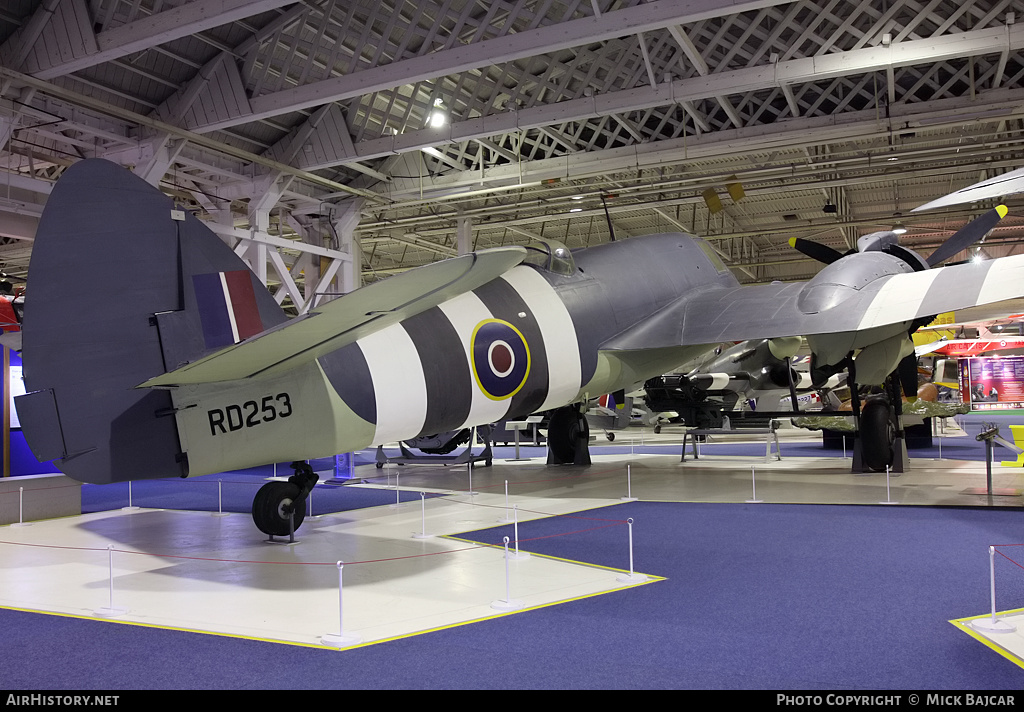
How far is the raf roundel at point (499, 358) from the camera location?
9.12 m

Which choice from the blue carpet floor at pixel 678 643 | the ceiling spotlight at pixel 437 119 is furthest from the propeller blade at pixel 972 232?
the ceiling spotlight at pixel 437 119

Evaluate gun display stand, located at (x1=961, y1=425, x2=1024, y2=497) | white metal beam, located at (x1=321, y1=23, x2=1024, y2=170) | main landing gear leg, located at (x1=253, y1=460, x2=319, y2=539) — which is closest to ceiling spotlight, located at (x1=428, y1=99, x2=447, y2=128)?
white metal beam, located at (x1=321, y1=23, x2=1024, y2=170)

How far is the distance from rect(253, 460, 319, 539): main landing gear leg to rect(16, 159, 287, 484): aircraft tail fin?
1856mm

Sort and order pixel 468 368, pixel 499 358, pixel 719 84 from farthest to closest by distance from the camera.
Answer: pixel 719 84 → pixel 499 358 → pixel 468 368

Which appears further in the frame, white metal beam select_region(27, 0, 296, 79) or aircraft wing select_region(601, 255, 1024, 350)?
white metal beam select_region(27, 0, 296, 79)

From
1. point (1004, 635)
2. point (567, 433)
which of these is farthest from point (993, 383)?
point (1004, 635)

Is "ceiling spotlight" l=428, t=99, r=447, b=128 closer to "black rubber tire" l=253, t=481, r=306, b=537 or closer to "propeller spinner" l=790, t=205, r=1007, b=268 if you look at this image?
"propeller spinner" l=790, t=205, r=1007, b=268

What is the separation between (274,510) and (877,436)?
9.92 metres

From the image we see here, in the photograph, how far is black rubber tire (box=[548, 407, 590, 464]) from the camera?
612 inches

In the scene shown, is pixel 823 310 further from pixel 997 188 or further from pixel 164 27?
pixel 164 27

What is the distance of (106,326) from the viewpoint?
22.3ft

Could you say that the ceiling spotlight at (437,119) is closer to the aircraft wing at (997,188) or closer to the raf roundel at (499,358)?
the raf roundel at (499,358)

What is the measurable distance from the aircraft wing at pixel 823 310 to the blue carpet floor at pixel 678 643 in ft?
11.8

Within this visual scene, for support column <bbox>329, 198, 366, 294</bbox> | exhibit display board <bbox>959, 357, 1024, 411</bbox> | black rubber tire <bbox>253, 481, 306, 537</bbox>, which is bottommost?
black rubber tire <bbox>253, 481, 306, 537</bbox>
